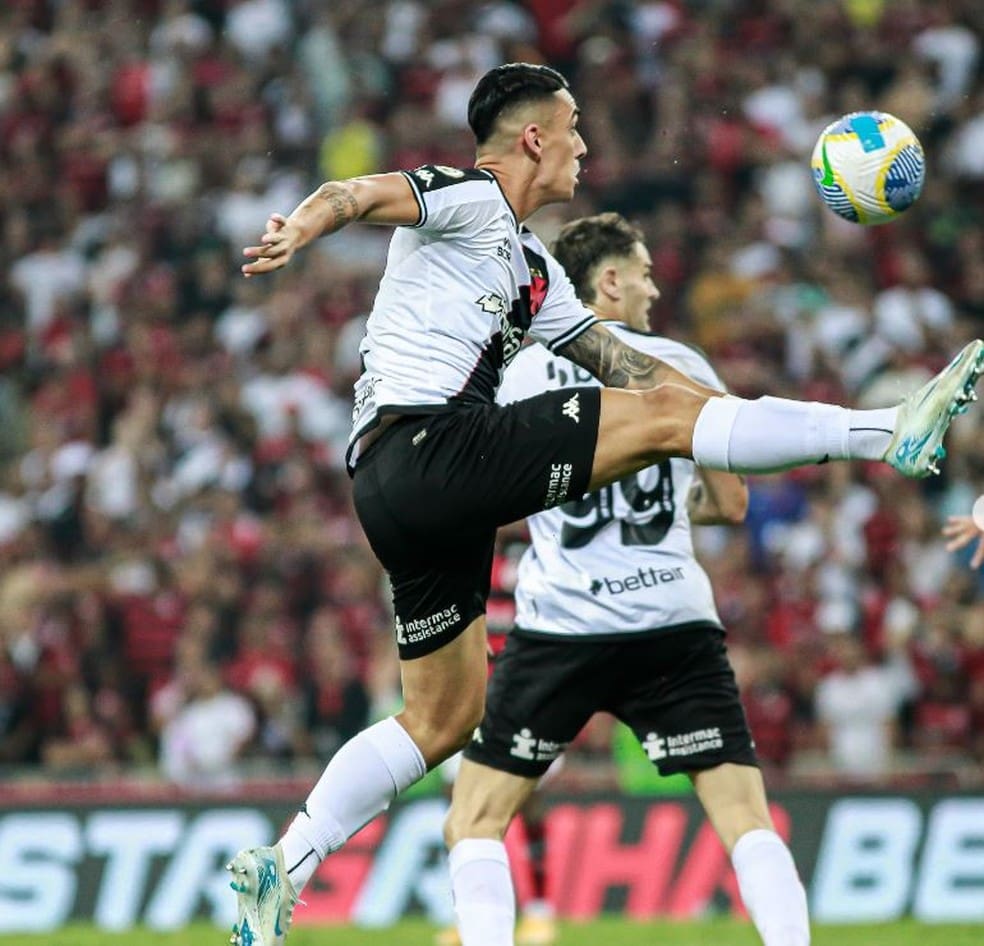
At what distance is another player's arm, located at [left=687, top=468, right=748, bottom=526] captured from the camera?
22.4 ft

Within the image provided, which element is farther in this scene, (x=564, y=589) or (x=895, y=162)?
(x=564, y=589)

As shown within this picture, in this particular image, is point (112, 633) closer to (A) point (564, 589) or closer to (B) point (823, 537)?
(B) point (823, 537)

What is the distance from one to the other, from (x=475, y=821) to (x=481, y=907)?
370mm

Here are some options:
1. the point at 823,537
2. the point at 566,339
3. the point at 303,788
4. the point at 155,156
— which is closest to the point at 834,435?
the point at 566,339

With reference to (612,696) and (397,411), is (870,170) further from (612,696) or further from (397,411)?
(612,696)

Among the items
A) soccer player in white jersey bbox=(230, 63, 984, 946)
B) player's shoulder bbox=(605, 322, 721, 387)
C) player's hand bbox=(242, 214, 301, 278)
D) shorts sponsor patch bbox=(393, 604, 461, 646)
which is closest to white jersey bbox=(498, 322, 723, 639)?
player's shoulder bbox=(605, 322, 721, 387)

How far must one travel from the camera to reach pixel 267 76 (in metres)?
17.7

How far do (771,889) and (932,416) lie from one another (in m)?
1.62

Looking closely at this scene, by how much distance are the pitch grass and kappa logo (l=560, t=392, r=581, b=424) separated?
154 inches

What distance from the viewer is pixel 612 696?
6.82 meters

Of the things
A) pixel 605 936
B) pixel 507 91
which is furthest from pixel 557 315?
pixel 605 936

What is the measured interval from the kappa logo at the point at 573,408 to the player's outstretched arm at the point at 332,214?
2.17 ft

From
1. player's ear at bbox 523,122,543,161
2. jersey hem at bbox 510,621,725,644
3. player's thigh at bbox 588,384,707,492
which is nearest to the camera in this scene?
player's thigh at bbox 588,384,707,492

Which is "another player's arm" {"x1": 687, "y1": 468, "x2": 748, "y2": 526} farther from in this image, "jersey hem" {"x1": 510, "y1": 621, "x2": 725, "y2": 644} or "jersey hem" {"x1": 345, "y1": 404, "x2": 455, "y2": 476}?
"jersey hem" {"x1": 345, "y1": 404, "x2": 455, "y2": 476}
